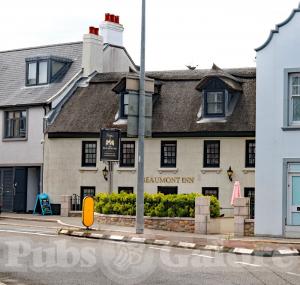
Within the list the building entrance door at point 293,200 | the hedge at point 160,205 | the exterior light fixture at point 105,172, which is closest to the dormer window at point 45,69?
the exterior light fixture at point 105,172

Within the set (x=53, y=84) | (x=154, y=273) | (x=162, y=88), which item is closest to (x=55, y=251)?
(x=154, y=273)

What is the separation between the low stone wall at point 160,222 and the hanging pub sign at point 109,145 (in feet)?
8.15

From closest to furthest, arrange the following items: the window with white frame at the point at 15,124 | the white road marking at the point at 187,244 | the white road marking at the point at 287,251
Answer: the white road marking at the point at 287,251 < the white road marking at the point at 187,244 < the window with white frame at the point at 15,124

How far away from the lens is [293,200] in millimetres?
24453

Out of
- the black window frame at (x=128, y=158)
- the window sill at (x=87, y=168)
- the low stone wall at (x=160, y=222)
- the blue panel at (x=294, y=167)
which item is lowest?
the low stone wall at (x=160, y=222)

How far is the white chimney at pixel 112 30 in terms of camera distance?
4119cm

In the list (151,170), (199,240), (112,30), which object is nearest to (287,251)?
(199,240)

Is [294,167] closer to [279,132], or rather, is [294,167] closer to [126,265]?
[279,132]

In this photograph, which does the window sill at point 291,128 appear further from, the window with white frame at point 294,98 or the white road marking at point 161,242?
the white road marking at point 161,242

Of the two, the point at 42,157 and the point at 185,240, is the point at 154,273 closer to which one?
the point at 185,240

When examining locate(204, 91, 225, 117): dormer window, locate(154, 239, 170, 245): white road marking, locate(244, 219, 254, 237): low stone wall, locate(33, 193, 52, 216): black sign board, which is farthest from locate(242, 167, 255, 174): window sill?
locate(154, 239, 170, 245): white road marking

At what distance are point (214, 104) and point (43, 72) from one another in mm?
10755

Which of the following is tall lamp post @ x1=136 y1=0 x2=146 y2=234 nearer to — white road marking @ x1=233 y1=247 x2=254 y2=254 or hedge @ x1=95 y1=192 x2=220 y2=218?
hedge @ x1=95 y1=192 x2=220 y2=218

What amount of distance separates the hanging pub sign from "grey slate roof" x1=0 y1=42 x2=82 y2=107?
342 inches
